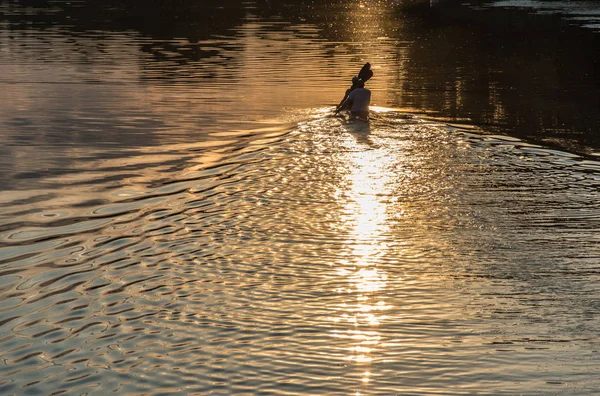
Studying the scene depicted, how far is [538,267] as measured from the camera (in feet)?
34.9

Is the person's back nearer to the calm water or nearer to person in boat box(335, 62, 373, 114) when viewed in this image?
person in boat box(335, 62, 373, 114)

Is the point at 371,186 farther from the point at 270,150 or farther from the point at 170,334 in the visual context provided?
the point at 170,334

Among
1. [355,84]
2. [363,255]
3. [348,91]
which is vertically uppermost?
[355,84]

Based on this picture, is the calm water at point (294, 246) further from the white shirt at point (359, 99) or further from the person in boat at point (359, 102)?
the white shirt at point (359, 99)

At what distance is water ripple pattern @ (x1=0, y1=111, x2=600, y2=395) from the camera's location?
782 centimetres

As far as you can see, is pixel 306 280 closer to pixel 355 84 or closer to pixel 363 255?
pixel 363 255

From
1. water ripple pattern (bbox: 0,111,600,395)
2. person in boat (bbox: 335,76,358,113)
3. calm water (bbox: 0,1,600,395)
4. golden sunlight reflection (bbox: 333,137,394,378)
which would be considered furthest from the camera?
person in boat (bbox: 335,76,358,113)

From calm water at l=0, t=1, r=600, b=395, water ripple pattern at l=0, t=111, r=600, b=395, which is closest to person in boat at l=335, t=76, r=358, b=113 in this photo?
calm water at l=0, t=1, r=600, b=395

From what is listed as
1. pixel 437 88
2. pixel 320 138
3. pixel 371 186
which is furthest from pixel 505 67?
pixel 371 186

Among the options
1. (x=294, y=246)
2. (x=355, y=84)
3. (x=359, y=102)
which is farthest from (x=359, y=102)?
(x=294, y=246)

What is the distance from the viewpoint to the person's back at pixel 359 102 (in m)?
21.0

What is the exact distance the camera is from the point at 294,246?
11.5 meters

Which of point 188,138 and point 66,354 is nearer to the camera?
point 66,354

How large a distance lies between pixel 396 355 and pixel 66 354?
2.93m
